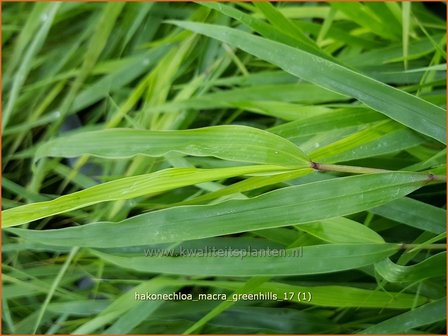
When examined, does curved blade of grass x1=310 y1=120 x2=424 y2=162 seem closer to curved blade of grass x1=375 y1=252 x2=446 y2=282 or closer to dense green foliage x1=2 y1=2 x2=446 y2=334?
dense green foliage x1=2 y1=2 x2=446 y2=334

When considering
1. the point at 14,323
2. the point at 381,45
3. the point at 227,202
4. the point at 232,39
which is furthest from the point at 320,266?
the point at 14,323

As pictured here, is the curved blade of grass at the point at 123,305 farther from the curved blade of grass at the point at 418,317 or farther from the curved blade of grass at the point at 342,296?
the curved blade of grass at the point at 418,317

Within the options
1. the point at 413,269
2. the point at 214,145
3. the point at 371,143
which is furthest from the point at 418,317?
the point at 214,145

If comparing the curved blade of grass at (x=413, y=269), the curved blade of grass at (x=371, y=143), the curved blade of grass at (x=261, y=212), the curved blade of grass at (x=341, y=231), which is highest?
the curved blade of grass at (x=371, y=143)

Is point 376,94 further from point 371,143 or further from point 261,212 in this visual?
point 261,212

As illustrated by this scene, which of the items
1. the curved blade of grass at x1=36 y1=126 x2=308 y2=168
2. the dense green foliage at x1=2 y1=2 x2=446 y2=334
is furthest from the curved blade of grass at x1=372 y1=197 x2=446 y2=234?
the curved blade of grass at x1=36 y1=126 x2=308 y2=168

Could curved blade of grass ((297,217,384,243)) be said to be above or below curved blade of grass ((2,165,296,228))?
below

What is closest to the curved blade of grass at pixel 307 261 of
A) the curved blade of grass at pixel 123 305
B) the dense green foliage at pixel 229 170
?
the dense green foliage at pixel 229 170

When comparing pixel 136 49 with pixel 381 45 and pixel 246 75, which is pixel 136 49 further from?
pixel 381 45
